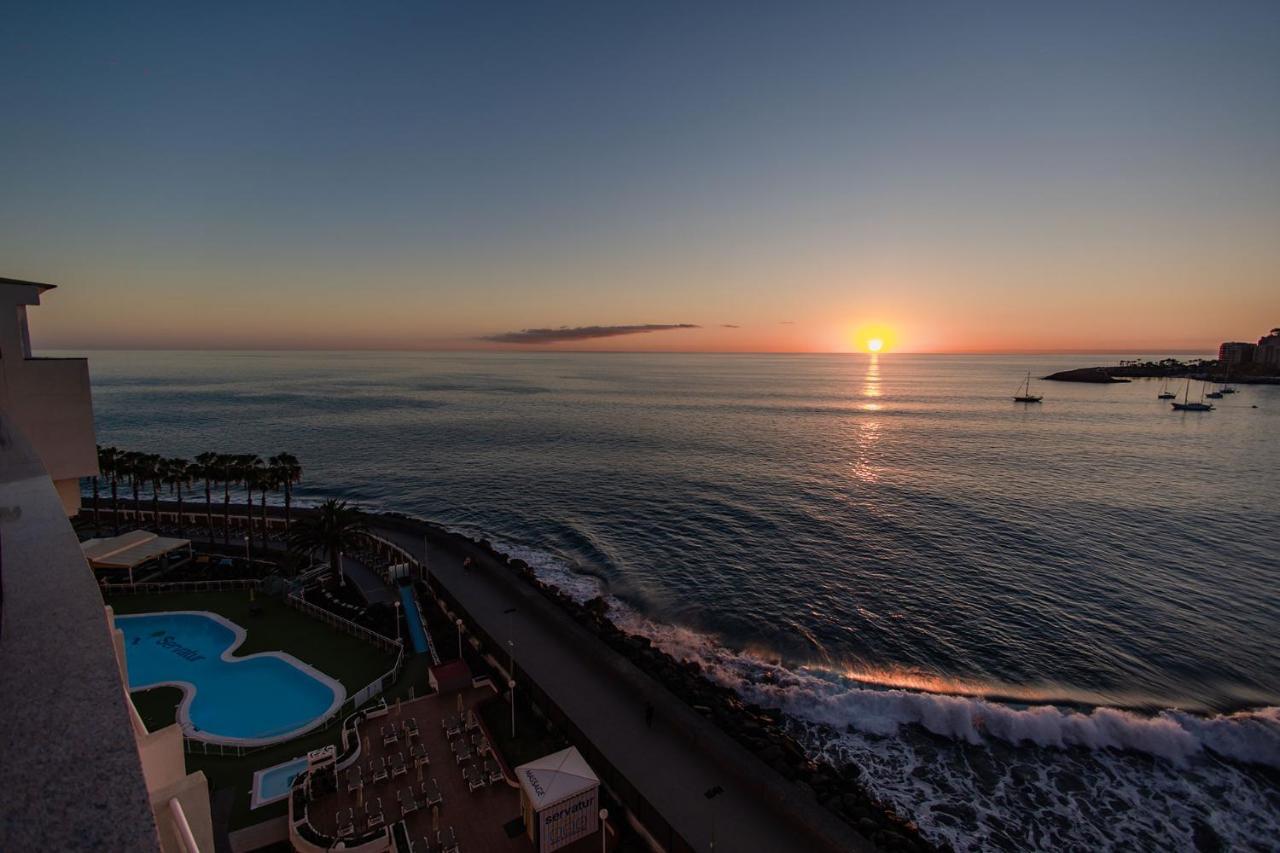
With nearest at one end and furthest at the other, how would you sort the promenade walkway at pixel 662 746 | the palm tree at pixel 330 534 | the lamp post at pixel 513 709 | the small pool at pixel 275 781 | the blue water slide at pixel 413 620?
the promenade walkway at pixel 662 746 < the small pool at pixel 275 781 < the lamp post at pixel 513 709 < the blue water slide at pixel 413 620 < the palm tree at pixel 330 534

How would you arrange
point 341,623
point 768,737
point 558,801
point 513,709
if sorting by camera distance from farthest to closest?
point 341,623 < point 768,737 < point 513,709 < point 558,801

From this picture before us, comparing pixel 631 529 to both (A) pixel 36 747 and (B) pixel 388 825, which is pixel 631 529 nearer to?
(B) pixel 388 825

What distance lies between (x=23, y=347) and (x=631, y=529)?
39.5m

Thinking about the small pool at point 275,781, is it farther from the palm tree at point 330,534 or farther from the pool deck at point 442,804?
the palm tree at point 330,534

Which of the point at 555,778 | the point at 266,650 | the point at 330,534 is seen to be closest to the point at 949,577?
the point at 555,778

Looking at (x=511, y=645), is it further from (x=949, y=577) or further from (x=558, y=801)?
(x=949, y=577)

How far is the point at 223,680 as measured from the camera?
25734mm

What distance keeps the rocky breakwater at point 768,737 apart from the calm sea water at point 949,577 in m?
1.33

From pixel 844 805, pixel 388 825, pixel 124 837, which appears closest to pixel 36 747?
pixel 124 837

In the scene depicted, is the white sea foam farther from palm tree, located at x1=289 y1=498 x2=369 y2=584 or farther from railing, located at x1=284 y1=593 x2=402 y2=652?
palm tree, located at x1=289 y1=498 x2=369 y2=584

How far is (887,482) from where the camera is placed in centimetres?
6278

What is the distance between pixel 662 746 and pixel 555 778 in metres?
4.73

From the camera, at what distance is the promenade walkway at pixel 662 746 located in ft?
55.9

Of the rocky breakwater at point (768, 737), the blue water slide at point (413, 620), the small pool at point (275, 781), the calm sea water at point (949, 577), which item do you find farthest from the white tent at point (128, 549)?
the rocky breakwater at point (768, 737)
